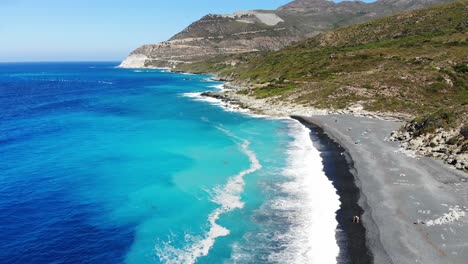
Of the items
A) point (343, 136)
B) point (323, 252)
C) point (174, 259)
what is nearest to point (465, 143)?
point (343, 136)

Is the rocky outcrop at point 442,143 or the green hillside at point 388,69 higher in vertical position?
the green hillside at point 388,69

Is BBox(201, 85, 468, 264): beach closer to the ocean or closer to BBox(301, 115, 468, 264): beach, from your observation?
BBox(301, 115, 468, 264): beach

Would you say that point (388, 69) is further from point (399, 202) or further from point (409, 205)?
point (409, 205)

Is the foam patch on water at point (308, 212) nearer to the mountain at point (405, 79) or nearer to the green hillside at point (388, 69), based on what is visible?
the mountain at point (405, 79)

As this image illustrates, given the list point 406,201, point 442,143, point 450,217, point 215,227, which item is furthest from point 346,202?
point 442,143

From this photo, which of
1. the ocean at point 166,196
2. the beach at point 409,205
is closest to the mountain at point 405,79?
the beach at point 409,205

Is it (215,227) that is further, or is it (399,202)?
(399,202)
